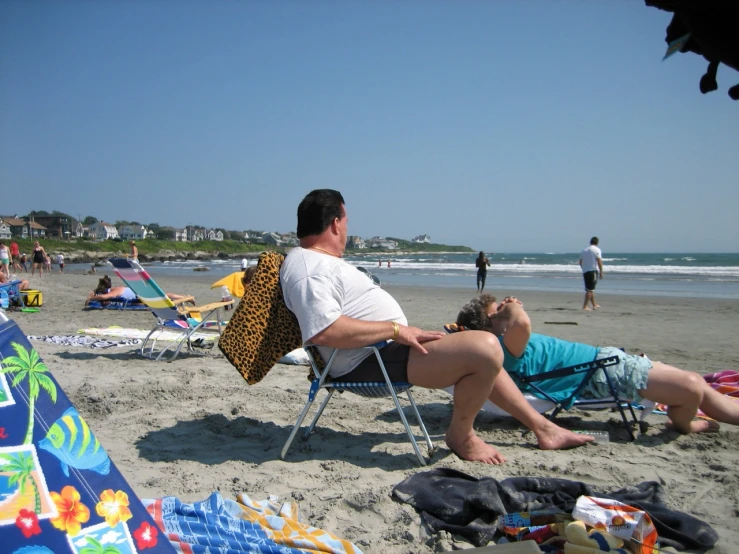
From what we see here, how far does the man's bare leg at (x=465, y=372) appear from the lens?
3061mm

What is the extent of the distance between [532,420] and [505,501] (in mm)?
1009

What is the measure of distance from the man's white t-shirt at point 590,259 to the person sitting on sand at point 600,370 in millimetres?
9795

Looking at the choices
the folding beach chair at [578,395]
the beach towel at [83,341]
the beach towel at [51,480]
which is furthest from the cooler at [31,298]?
the beach towel at [51,480]

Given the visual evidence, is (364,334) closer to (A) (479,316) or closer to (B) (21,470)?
(A) (479,316)

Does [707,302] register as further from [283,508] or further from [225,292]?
[283,508]

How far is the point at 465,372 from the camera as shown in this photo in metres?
3.10

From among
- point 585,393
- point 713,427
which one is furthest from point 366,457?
point 713,427

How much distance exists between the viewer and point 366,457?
331cm

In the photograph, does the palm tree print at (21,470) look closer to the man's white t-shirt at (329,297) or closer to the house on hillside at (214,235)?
the man's white t-shirt at (329,297)

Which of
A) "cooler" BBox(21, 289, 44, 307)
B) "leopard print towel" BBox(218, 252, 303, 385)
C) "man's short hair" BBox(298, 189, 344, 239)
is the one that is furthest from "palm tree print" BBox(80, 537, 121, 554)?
"cooler" BBox(21, 289, 44, 307)

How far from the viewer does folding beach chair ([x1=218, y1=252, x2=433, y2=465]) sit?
3201 millimetres

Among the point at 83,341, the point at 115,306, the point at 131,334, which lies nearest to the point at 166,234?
the point at 115,306

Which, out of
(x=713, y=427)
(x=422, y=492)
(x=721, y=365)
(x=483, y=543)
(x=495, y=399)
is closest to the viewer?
(x=483, y=543)

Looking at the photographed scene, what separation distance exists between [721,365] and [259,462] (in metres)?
5.20
